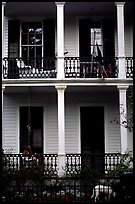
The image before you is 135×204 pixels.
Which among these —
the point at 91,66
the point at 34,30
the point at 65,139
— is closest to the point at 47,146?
the point at 65,139

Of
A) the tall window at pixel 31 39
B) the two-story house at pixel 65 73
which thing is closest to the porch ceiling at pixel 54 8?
the two-story house at pixel 65 73

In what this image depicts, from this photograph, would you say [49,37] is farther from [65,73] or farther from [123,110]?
[123,110]

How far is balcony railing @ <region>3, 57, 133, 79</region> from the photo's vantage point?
17109 millimetres

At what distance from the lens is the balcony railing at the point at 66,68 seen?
56.1 feet

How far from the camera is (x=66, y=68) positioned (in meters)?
17.0

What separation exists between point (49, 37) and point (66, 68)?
2.41 metres

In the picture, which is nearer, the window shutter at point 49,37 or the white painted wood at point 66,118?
the white painted wood at point 66,118

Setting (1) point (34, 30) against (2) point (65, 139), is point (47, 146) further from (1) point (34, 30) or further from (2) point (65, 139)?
(1) point (34, 30)

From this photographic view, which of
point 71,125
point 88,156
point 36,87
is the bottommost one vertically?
point 88,156

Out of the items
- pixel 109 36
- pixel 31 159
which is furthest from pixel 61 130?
pixel 109 36

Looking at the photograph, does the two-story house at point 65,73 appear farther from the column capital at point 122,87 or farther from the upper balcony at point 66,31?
the column capital at point 122,87

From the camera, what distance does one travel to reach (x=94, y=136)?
60.2ft

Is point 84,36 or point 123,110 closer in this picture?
point 123,110

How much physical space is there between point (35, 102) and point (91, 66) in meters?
3.12
